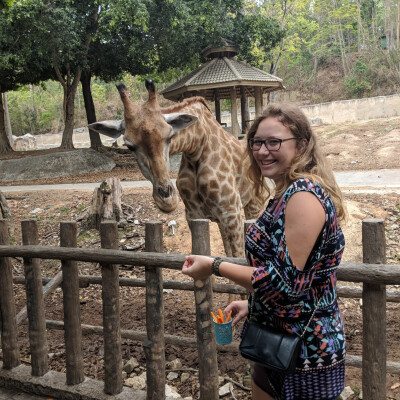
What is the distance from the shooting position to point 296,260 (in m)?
1.68

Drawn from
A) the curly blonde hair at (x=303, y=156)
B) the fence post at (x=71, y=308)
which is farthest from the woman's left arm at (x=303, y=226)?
the fence post at (x=71, y=308)

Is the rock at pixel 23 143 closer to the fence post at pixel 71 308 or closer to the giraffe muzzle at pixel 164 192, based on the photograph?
the giraffe muzzle at pixel 164 192

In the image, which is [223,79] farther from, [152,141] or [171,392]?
[171,392]

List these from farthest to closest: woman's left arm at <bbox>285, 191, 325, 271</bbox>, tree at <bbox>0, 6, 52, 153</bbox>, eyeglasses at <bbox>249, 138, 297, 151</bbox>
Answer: tree at <bbox>0, 6, 52, 153</bbox>
eyeglasses at <bbox>249, 138, 297, 151</bbox>
woman's left arm at <bbox>285, 191, 325, 271</bbox>

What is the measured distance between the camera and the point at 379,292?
91.4 inches

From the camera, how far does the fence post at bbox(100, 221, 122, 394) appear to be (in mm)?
3066

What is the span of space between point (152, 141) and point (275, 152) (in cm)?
218

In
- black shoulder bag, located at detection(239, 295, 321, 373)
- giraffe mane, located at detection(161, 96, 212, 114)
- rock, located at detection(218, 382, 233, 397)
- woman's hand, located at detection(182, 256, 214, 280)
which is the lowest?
rock, located at detection(218, 382, 233, 397)

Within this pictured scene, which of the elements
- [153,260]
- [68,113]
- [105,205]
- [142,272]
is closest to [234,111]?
[68,113]

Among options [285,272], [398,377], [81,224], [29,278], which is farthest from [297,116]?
[81,224]

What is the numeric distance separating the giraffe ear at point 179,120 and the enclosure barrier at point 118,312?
149 cm

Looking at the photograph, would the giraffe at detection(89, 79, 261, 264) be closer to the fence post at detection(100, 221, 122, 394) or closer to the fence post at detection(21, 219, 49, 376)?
the fence post at detection(100, 221, 122, 394)

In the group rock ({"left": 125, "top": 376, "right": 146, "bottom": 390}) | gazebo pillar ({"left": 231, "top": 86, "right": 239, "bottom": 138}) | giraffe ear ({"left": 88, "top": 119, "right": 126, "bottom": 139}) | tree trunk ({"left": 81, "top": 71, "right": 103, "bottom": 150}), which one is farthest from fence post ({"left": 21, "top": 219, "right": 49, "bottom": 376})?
tree trunk ({"left": 81, "top": 71, "right": 103, "bottom": 150})

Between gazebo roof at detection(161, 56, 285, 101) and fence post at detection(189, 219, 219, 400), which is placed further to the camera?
gazebo roof at detection(161, 56, 285, 101)
